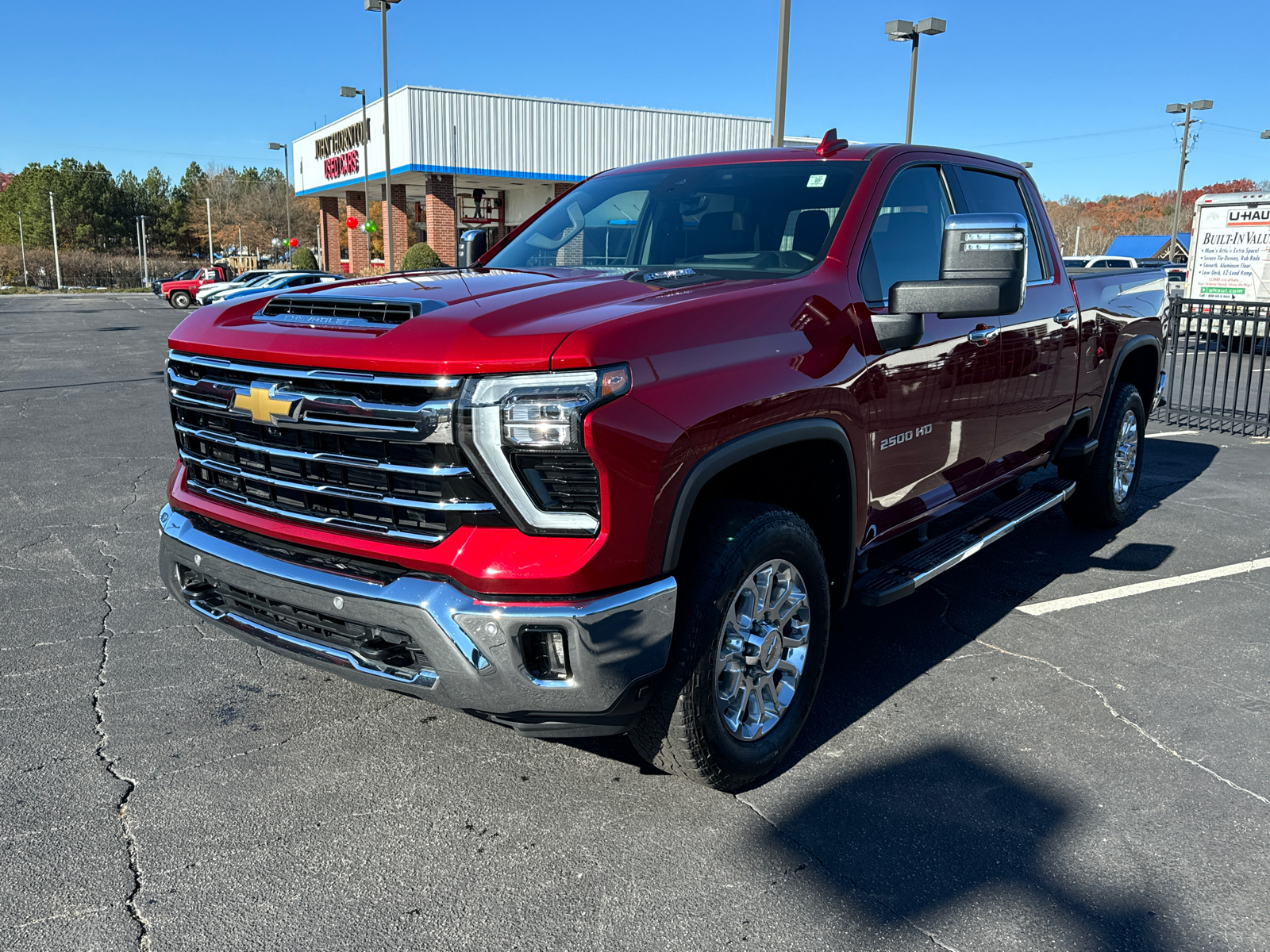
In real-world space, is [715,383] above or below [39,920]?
above

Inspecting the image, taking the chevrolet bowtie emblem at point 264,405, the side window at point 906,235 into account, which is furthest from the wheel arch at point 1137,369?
the chevrolet bowtie emblem at point 264,405

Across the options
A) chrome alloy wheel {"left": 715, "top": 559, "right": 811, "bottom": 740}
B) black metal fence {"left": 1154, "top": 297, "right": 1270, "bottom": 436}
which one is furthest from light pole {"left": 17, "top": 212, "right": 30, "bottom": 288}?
chrome alloy wheel {"left": 715, "top": 559, "right": 811, "bottom": 740}

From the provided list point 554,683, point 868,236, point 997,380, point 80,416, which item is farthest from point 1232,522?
point 80,416

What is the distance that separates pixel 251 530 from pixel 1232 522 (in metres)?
6.31

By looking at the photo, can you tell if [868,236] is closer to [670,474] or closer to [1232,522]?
[670,474]

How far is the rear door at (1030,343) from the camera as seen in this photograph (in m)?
4.48

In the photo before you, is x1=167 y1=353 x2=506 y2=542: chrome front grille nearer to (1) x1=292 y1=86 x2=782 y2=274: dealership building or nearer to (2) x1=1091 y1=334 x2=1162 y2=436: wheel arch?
(2) x1=1091 y1=334 x2=1162 y2=436: wheel arch

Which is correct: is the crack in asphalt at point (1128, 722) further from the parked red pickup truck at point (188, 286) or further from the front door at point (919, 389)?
the parked red pickup truck at point (188, 286)

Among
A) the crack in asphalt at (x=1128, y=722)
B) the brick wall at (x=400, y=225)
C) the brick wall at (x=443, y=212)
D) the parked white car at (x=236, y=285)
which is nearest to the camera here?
the crack in asphalt at (x=1128, y=722)

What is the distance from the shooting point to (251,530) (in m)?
3.07

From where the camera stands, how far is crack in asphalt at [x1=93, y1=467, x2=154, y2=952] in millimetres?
2551

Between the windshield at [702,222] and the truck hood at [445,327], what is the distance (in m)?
0.53

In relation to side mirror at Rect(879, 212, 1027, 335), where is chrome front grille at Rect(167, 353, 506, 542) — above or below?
below

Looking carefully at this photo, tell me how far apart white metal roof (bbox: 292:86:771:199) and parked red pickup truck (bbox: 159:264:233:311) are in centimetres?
899
